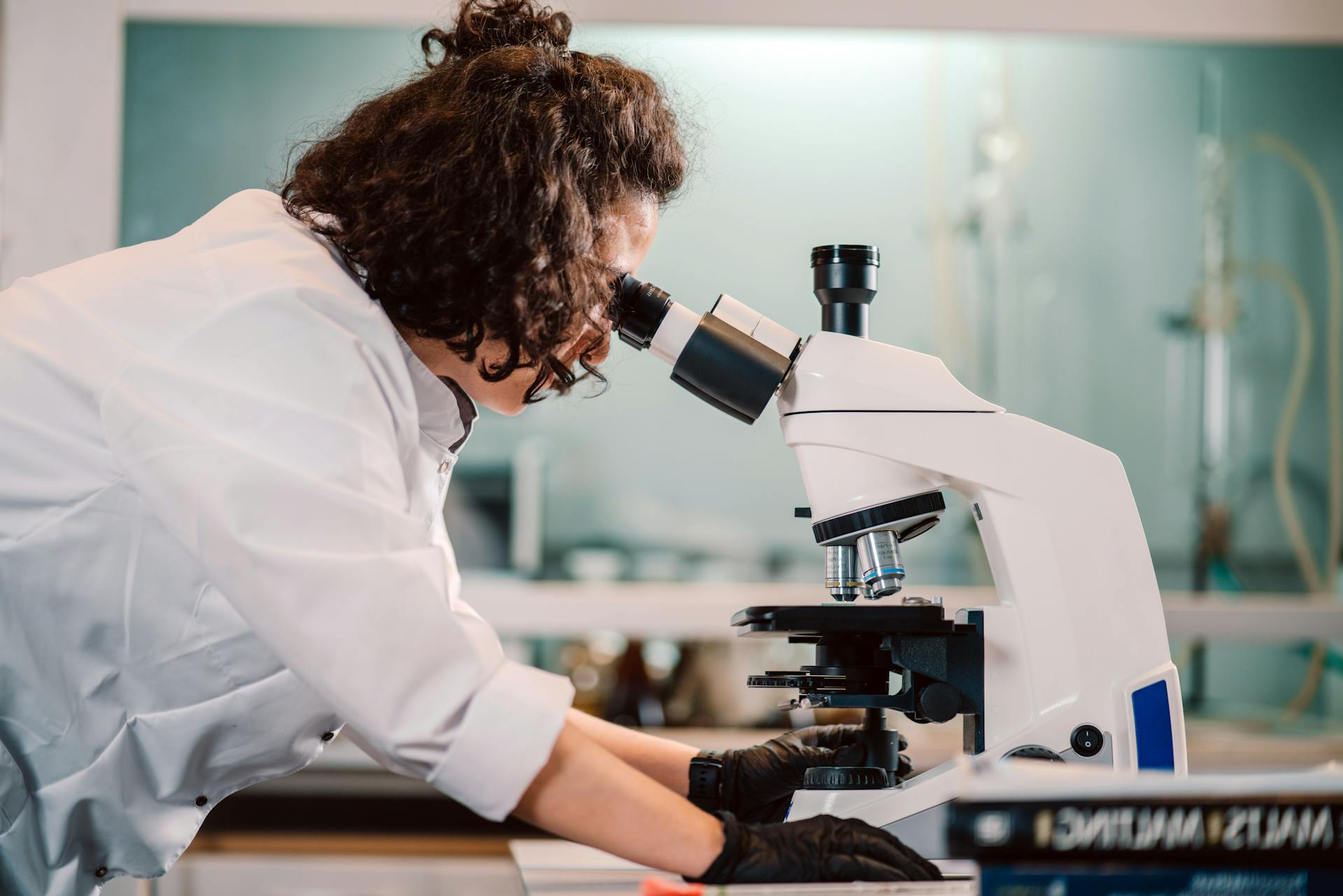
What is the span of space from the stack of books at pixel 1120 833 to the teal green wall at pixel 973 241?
162cm

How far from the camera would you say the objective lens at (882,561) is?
2.81ft

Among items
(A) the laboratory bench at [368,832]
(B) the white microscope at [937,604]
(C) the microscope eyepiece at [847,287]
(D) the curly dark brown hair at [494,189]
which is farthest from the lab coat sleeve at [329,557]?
(A) the laboratory bench at [368,832]

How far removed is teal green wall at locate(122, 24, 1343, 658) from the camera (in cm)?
214

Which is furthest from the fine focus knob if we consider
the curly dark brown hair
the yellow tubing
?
the yellow tubing

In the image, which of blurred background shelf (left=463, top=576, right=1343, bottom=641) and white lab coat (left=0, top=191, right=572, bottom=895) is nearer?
white lab coat (left=0, top=191, right=572, bottom=895)

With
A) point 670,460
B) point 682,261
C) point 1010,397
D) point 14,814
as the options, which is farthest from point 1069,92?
point 14,814

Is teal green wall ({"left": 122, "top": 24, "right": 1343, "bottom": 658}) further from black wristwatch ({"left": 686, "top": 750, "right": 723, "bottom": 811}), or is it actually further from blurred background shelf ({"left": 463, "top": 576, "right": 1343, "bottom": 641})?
black wristwatch ({"left": 686, "top": 750, "right": 723, "bottom": 811})

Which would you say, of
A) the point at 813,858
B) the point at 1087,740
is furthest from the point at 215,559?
the point at 1087,740

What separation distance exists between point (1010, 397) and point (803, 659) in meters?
0.68

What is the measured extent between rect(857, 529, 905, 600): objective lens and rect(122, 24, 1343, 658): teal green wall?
1339 mm

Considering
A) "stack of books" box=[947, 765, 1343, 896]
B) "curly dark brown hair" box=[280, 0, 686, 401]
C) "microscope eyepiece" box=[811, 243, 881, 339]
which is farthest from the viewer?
"microscope eyepiece" box=[811, 243, 881, 339]

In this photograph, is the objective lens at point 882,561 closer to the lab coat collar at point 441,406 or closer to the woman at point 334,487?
the woman at point 334,487

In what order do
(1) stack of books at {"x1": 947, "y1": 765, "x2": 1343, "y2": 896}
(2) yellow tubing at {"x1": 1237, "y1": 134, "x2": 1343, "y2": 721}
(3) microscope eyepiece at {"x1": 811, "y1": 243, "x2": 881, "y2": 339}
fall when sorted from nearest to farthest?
(1) stack of books at {"x1": 947, "y1": 765, "x2": 1343, "y2": 896} < (3) microscope eyepiece at {"x1": 811, "y1": 243, "x2": 881, "y2": 339} < (2) yellow tubing at {"x1": 1237, "y1": 134, "x2": 1343, "y2": 721}

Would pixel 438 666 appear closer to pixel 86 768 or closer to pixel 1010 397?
pixel 86 768
